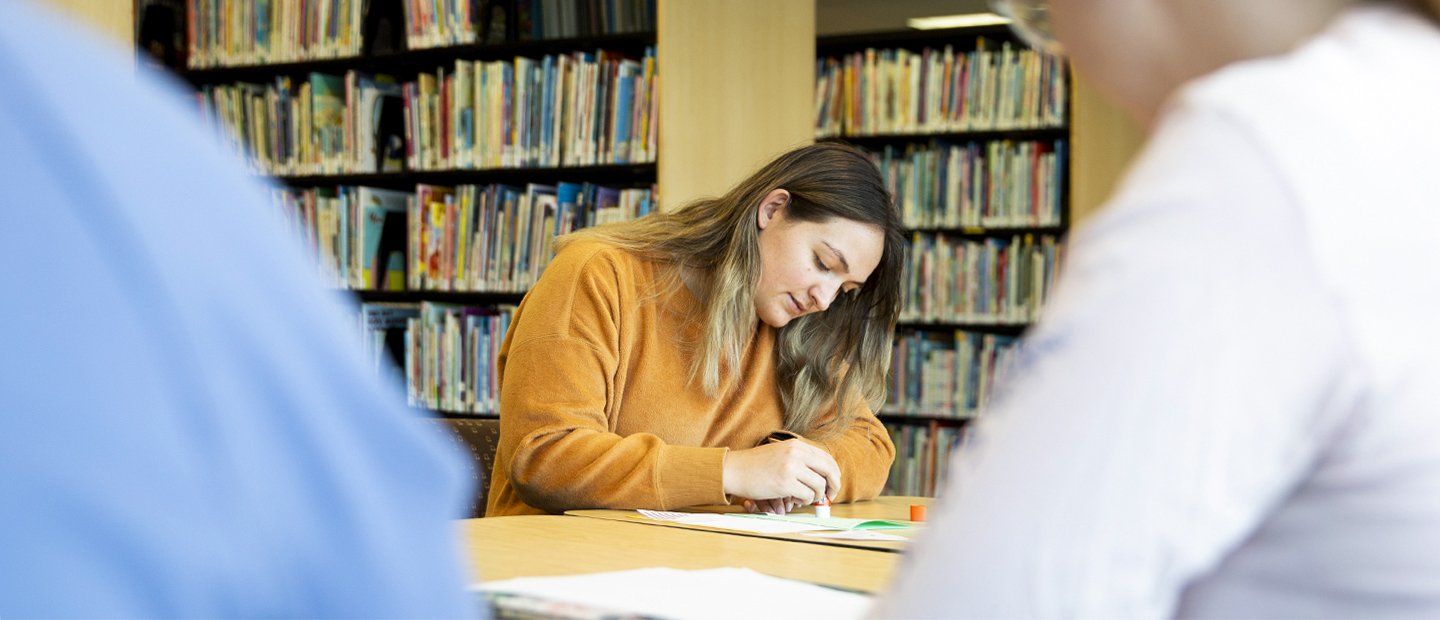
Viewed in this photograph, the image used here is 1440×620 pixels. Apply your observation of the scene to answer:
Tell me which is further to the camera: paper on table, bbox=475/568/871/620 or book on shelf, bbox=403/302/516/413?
book on shelf, bbox=403/302/516/413

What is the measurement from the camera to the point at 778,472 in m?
1.95

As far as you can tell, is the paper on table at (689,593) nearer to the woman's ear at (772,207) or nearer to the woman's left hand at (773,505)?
the woman's left hand at (773,505)

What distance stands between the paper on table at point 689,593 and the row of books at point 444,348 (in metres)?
2.92

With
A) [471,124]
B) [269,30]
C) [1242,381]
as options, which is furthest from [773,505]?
[269,30]

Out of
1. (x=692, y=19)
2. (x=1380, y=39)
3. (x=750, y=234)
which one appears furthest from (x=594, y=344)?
(x=692, y=19)

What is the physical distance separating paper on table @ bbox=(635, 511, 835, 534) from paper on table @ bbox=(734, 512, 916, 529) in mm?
28

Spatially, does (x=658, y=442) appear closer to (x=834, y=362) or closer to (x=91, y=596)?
(x=834, y=362)

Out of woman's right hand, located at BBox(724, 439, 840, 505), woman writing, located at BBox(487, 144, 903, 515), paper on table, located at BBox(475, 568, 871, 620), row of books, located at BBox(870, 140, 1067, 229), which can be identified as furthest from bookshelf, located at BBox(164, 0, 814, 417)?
paper on table, located at BBox(475, 568, 871, 620)

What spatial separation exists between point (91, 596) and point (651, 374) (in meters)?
1.83

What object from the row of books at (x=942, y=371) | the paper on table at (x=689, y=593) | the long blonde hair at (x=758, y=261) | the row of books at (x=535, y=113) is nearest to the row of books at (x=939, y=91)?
the row of books at (x=942, y=371)

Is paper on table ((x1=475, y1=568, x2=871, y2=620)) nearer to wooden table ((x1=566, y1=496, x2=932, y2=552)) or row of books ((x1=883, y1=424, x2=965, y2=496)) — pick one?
wooden table ((x1=566, y1=496, x2=932, y2=552))

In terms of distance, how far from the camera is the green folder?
177cm

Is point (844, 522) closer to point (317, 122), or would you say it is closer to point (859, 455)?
point (859, 455)

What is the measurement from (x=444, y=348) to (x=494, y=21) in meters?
1.00
